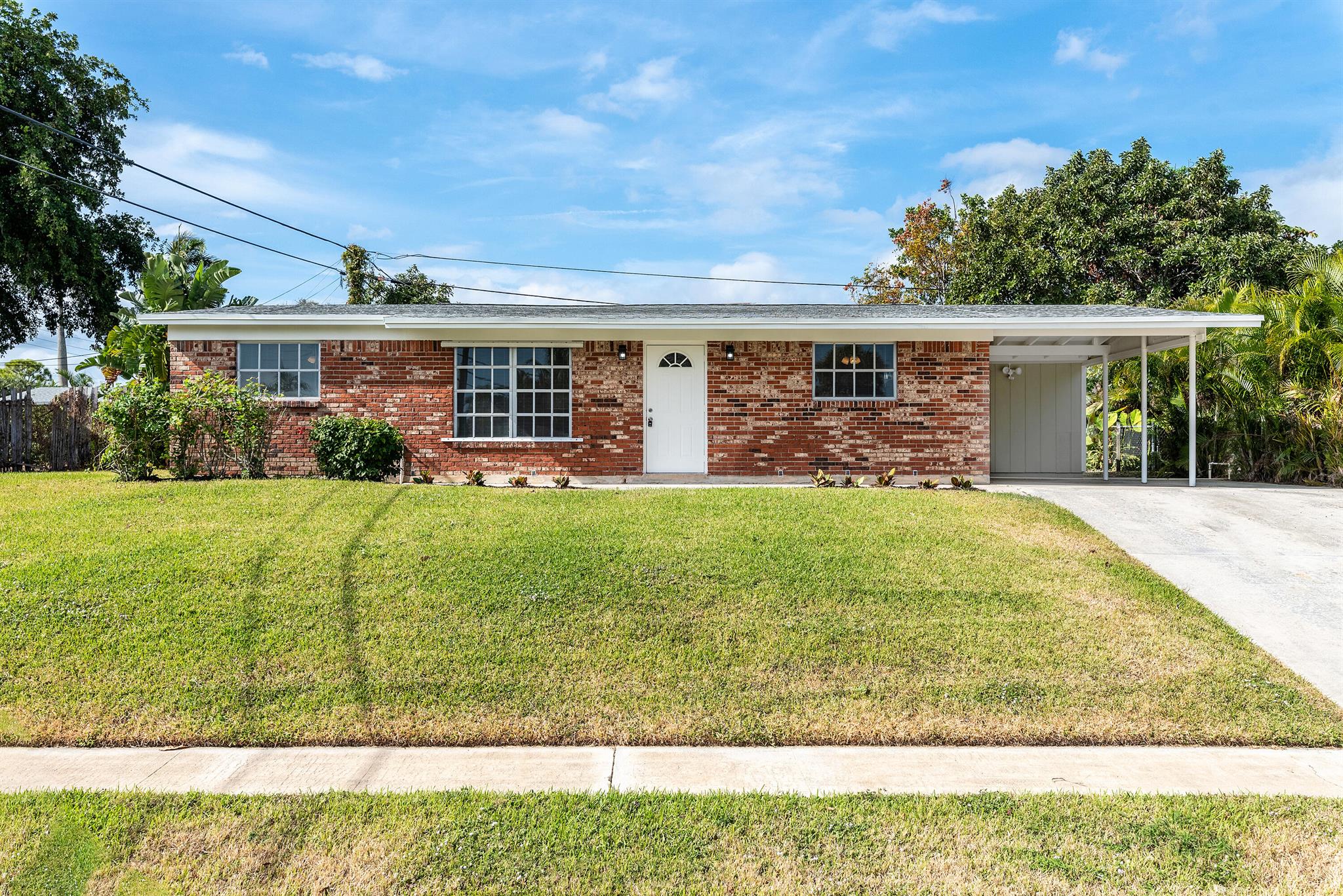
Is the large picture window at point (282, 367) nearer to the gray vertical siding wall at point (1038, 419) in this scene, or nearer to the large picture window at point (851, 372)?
the large picture window at point (851, 372)

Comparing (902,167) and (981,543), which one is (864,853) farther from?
(902,167)

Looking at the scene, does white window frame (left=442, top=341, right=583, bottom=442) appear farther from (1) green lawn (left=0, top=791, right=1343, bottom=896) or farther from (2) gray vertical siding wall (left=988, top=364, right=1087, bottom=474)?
(1) green lawn (left=0, top=791, right=1343, bottom=896)

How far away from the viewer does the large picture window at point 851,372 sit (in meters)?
13.4

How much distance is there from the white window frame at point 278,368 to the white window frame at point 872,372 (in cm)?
811

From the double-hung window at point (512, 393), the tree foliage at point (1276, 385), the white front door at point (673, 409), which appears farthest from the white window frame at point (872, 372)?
the tree foliage at point (1276, 385)

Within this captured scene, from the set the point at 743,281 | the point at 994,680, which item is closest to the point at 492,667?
the point at 994,680

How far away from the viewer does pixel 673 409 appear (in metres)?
13.4

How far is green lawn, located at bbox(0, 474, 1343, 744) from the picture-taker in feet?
16.3

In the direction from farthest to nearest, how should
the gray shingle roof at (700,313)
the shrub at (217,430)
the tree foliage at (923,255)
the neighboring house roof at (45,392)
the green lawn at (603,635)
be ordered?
the neighboring house roof at (45,392) → the tree foliage at (923,255) → the gray shingle roof at (700,313) → the shrub at (217,430) → the green lawn at (603,635)

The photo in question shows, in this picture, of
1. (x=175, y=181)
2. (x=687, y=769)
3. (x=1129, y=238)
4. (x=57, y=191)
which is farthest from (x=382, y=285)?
(x=687, y=769)

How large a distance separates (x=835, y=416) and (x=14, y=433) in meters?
15.3

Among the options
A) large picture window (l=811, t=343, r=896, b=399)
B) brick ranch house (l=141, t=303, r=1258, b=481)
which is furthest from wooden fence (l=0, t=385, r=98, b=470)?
large picture window (l=811, t=343, r=896, b=399)

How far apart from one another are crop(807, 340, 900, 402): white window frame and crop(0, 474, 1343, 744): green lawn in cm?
465

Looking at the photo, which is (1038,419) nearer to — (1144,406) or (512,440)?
(1144,406)
